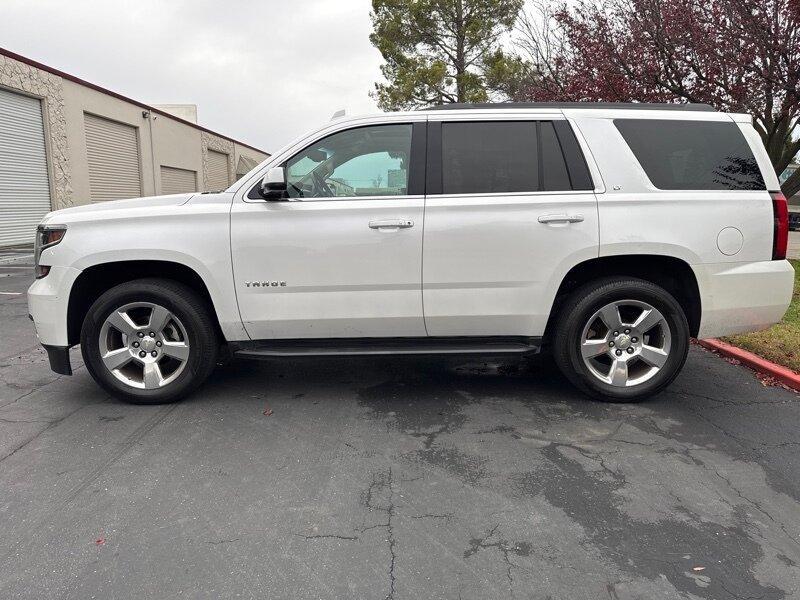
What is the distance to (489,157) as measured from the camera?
407cm

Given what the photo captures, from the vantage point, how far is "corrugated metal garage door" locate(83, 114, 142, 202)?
66.1 feet

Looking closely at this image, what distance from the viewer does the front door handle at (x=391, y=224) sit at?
3.93 meters

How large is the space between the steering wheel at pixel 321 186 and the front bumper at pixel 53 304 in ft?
5.59

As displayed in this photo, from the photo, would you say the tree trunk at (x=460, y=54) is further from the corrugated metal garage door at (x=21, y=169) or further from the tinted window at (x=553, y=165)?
the tinted window at (x=553, y=165)

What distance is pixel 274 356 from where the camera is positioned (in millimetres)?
4031

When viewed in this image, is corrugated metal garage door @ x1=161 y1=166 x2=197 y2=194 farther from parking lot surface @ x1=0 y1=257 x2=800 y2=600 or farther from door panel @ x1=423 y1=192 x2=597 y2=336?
door panel @ x1=423 y1=192 x2=597 y2=336

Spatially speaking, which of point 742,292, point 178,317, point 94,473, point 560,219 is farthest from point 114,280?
point 742,292

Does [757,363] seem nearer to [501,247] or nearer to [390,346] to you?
[501,247]

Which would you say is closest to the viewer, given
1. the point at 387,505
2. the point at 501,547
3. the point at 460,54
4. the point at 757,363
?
the point at 501,547

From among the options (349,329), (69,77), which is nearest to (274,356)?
(349,329)

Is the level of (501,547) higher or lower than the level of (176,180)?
lower

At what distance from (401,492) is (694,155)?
300 cm

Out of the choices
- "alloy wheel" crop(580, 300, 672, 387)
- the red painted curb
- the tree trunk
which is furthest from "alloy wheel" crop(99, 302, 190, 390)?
the tree trunk

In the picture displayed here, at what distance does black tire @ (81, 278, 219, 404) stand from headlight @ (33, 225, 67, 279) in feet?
1.44
